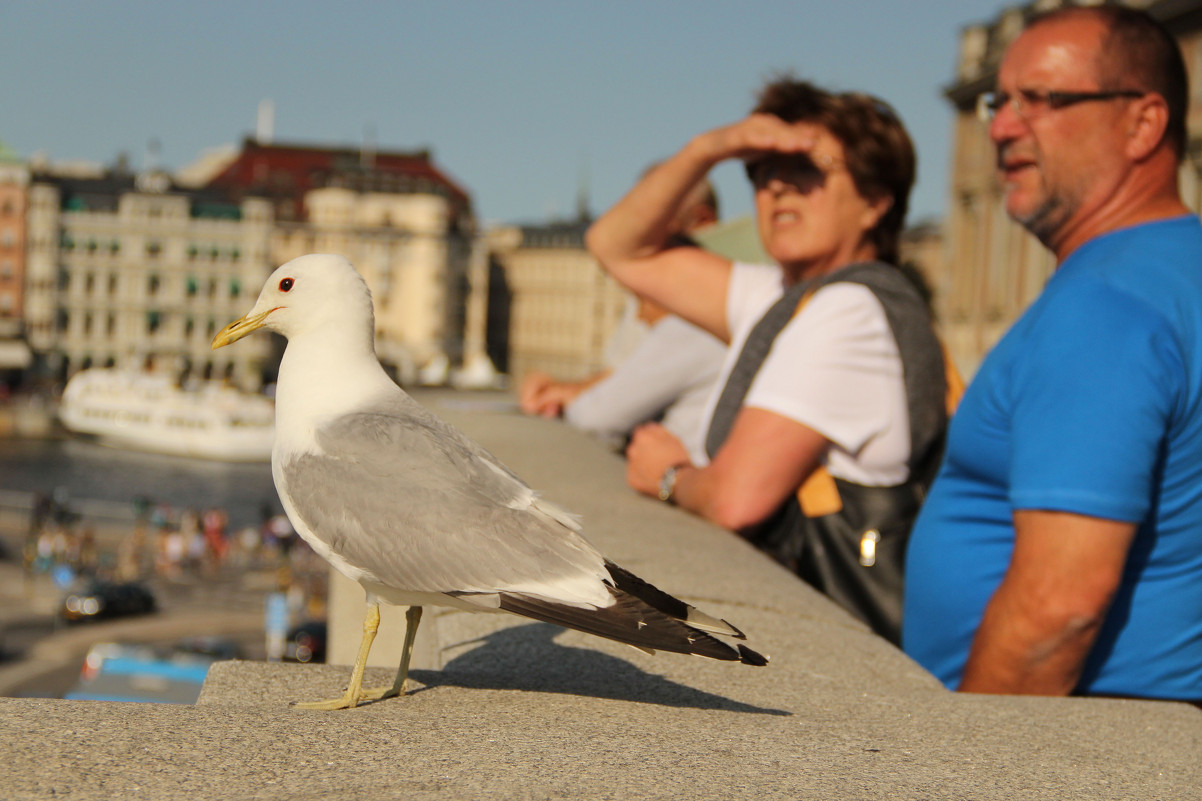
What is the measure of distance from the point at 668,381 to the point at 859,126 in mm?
1395

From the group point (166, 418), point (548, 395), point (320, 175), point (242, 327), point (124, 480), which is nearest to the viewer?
point (242, 327)

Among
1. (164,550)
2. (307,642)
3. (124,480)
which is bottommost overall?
(124,480)

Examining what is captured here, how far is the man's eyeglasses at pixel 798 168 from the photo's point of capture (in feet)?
10.6

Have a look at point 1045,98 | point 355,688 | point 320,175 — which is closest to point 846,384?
point 1045,98

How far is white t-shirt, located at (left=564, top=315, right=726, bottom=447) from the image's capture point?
4.38m

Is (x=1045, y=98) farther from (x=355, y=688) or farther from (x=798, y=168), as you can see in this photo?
(x=355, y=688)

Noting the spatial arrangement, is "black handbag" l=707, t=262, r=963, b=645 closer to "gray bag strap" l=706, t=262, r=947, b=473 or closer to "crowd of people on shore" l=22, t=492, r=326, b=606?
"gray bag strap" l=706, t=262, r=947, b=473

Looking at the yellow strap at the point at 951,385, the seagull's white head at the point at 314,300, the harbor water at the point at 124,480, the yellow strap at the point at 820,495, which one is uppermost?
the seagull's white head at the point at 314,300

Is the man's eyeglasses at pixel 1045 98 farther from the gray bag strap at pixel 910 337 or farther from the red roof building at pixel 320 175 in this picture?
the red roof building at pixel 320 175

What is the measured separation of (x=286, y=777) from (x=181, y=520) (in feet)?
148

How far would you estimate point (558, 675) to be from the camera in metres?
2.31

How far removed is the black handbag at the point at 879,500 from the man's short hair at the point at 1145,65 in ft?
2.09

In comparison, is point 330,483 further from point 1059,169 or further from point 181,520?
point 181,520

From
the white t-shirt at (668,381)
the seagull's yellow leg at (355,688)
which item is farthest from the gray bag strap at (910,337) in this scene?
the seagull's yellow leg at (355,688)
